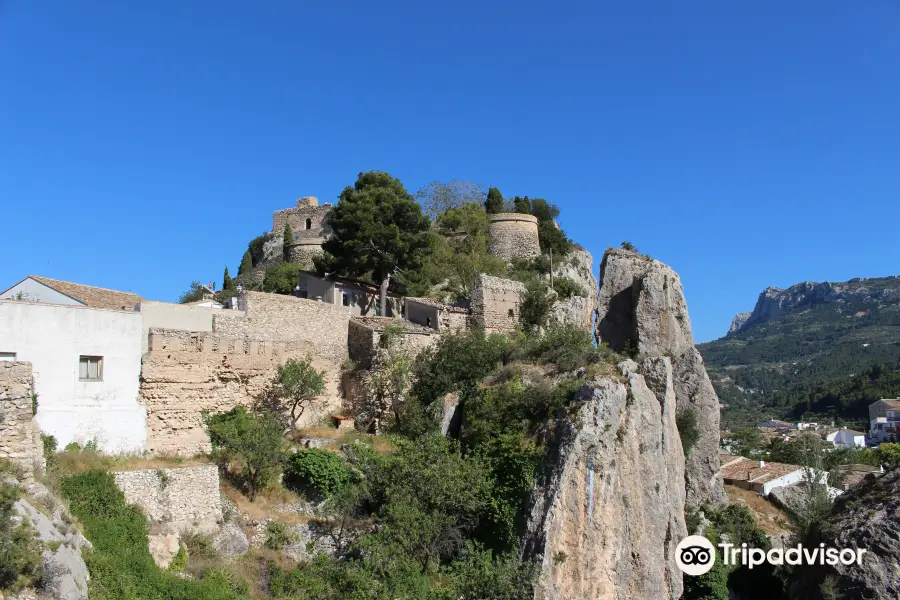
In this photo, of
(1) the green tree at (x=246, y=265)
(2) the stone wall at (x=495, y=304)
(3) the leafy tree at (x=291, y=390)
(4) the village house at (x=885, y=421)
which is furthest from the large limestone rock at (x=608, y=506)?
(4) the village house at (x=885, y=421)

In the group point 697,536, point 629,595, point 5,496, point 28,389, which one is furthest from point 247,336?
point 697,536

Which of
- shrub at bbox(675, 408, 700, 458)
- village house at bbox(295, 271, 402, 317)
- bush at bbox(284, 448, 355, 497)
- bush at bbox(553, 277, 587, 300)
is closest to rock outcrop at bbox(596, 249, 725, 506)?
shrub at bbox(675, 408, 700, 458)

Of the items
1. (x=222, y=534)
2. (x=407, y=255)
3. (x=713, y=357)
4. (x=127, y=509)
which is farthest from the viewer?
(x=713, y=357)

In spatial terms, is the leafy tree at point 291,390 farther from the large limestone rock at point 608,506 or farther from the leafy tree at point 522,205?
the leafy tree at point 522,205

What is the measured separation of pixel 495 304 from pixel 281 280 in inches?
554

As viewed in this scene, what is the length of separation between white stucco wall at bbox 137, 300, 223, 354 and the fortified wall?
0.27 metres

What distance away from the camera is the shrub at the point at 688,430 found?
25.0 meters

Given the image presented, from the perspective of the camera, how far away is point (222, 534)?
16.9m

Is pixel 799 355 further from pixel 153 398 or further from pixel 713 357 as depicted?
pixel 153 398

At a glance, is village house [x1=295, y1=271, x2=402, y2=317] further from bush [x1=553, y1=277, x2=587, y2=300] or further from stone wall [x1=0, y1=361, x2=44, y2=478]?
stone wall [x1=0, y1=361, x2=44, y2=478]

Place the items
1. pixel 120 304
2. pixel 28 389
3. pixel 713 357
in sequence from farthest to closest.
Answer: pixel 713 357 < pixel 120 304 < pixel 28 389

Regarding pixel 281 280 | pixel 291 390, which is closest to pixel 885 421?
pixel 281 280

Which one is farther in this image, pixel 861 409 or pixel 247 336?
pixel 861 409

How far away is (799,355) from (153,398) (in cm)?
15381
